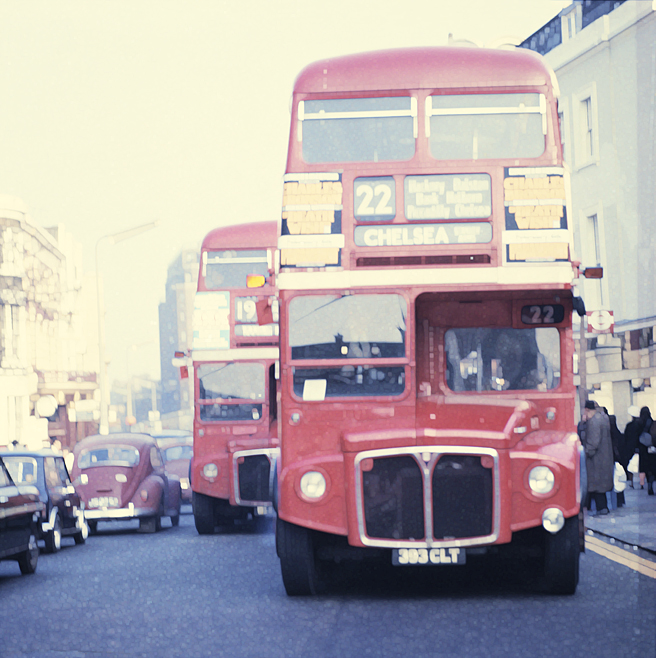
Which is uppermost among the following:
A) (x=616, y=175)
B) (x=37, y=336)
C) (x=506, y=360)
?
(x=616, y=175)

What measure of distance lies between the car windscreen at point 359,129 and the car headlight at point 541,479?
2727mm

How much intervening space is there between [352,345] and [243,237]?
10.1 metres

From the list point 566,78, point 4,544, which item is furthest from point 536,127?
point 566,78

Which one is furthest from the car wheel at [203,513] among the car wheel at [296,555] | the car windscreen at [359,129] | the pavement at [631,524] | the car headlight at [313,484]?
the car windscreen at [359,129]

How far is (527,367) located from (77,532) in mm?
9461

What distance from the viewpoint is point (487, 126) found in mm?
10336

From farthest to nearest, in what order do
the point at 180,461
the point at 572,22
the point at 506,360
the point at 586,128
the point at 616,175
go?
the point at 572,22
the point at 586,128
the point at 616,175
the point at 180,461
the point at 506,360

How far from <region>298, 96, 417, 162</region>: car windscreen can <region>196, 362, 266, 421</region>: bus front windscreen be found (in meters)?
8.89

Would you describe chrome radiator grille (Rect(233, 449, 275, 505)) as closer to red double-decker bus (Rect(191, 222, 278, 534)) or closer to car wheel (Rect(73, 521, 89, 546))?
red double-decker bus (Rect(191, 222, 278, 534))

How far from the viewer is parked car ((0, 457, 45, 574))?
40.8 feet

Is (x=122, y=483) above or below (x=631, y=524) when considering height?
above

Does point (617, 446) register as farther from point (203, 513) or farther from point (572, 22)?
point (572, 22)

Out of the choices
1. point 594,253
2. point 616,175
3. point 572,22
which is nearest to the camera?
point 616,175

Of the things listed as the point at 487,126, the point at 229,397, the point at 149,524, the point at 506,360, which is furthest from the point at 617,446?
the point at 487,126
